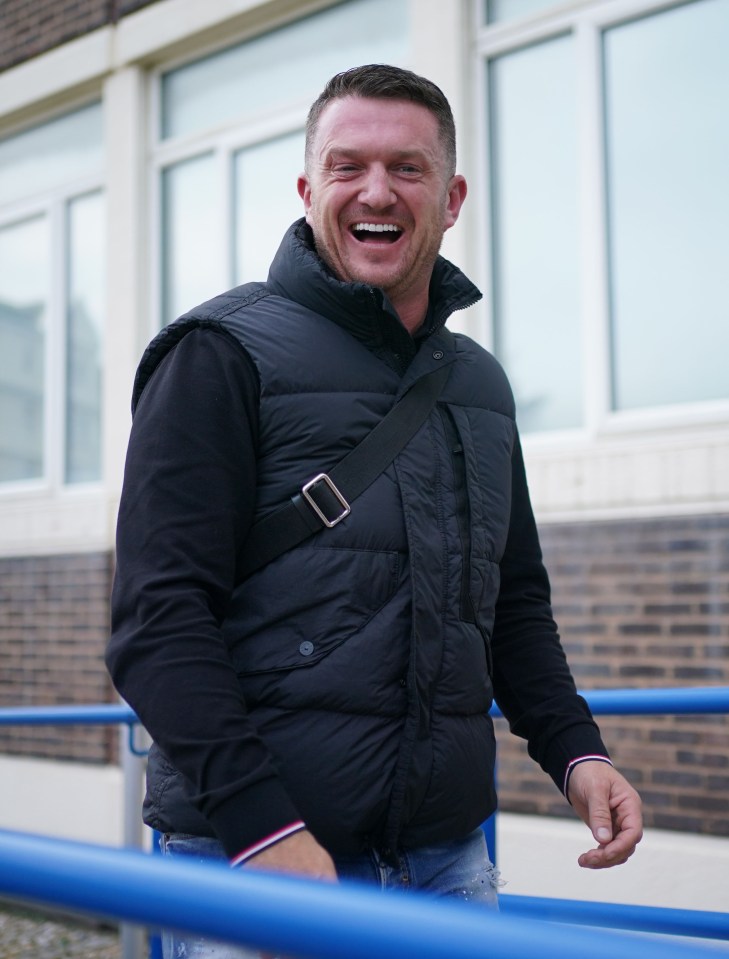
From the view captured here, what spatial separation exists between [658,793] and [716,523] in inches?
41.6

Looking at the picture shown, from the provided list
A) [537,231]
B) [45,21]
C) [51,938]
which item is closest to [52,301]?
[45,21]

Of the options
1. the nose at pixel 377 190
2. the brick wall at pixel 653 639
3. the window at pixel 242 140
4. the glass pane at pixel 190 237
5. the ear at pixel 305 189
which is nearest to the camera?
the nose at pixel 377 190

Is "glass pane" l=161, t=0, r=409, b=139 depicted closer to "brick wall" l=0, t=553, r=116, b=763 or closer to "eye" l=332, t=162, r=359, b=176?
"brick wall" l=0, t=553, r=116, b=763

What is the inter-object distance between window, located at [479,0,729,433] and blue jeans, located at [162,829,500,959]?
306 cm

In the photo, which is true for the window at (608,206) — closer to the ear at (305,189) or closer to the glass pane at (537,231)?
the glass pane at (537,231)

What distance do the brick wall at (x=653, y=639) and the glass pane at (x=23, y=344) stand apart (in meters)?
4.10

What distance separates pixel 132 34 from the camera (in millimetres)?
6785

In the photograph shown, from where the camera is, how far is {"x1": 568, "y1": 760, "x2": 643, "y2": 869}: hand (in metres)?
1.84

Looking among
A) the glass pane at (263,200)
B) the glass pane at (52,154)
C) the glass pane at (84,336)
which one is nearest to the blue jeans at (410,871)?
the glass pane at (263,200)

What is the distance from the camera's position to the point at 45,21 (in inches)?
291

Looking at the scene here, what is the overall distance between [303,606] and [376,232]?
626 millimetres

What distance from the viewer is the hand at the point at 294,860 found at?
1.41 meters

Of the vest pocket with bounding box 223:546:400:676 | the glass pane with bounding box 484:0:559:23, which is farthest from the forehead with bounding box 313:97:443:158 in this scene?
the glass pane with bounding box 484:0:559:23

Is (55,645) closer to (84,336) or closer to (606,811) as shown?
(84,336)
